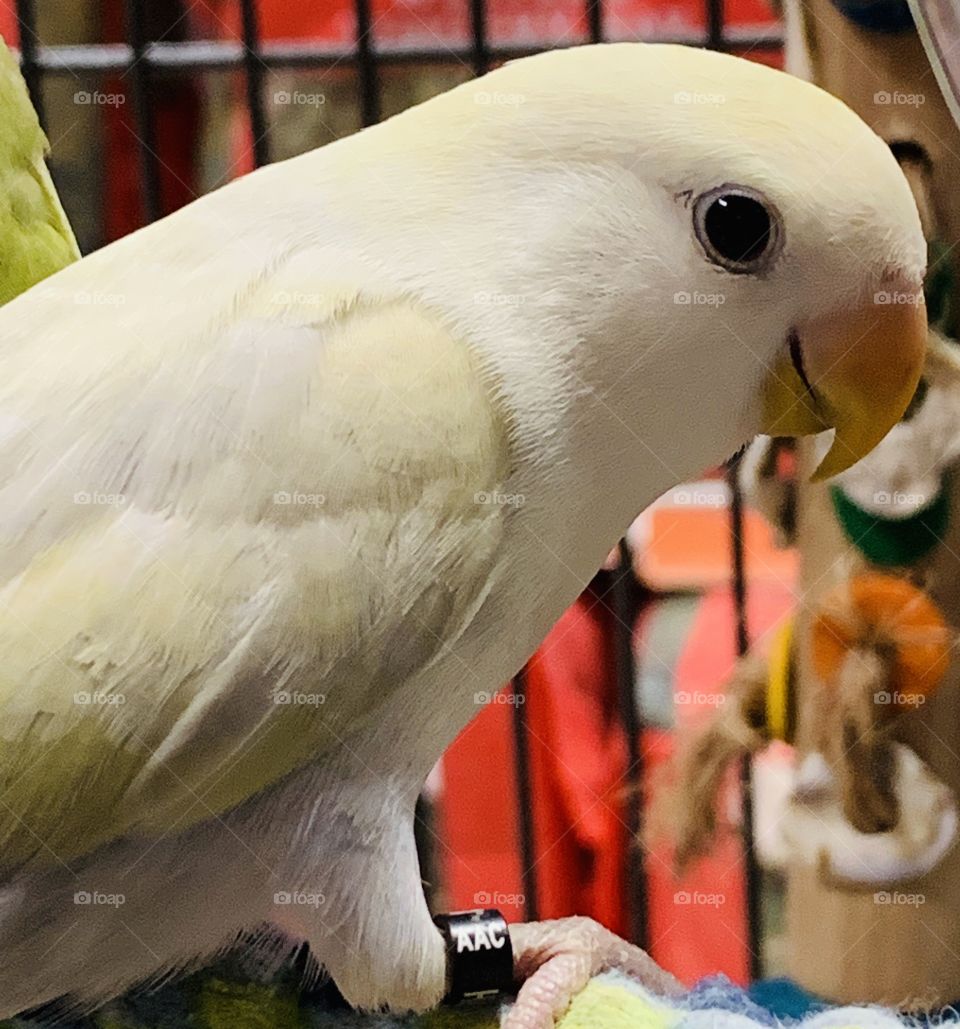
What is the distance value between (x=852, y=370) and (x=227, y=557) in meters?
0.27

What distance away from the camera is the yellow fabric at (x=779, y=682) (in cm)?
69

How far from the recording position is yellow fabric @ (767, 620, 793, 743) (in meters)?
0.69

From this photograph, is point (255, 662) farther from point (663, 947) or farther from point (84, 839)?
point (663, 947)

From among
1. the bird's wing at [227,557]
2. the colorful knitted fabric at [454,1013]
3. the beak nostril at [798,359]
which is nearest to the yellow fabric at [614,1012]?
the colorful knitted fabric at [454,1013]

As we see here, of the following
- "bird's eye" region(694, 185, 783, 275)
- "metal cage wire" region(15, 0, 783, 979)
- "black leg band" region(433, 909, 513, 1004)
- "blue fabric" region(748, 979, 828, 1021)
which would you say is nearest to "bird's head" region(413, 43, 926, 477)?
"bird's eye" region(694, 185, 783, 275)

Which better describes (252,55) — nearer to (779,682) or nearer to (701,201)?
(701,201)

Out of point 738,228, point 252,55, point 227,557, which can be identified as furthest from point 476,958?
point 252,55

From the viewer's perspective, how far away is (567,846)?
73 centimetres

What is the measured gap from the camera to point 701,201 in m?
0.47

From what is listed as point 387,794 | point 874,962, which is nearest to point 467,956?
point 387,794

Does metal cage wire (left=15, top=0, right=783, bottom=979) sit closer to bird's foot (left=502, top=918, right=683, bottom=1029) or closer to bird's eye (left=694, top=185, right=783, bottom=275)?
bird's eye (left=694, top=185, right=783, bottom=275)

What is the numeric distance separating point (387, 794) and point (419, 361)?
0.18 m

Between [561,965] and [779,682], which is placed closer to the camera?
[561,965]

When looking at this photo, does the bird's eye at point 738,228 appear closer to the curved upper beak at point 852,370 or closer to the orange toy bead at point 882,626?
the curved upper beak at point 852,370
